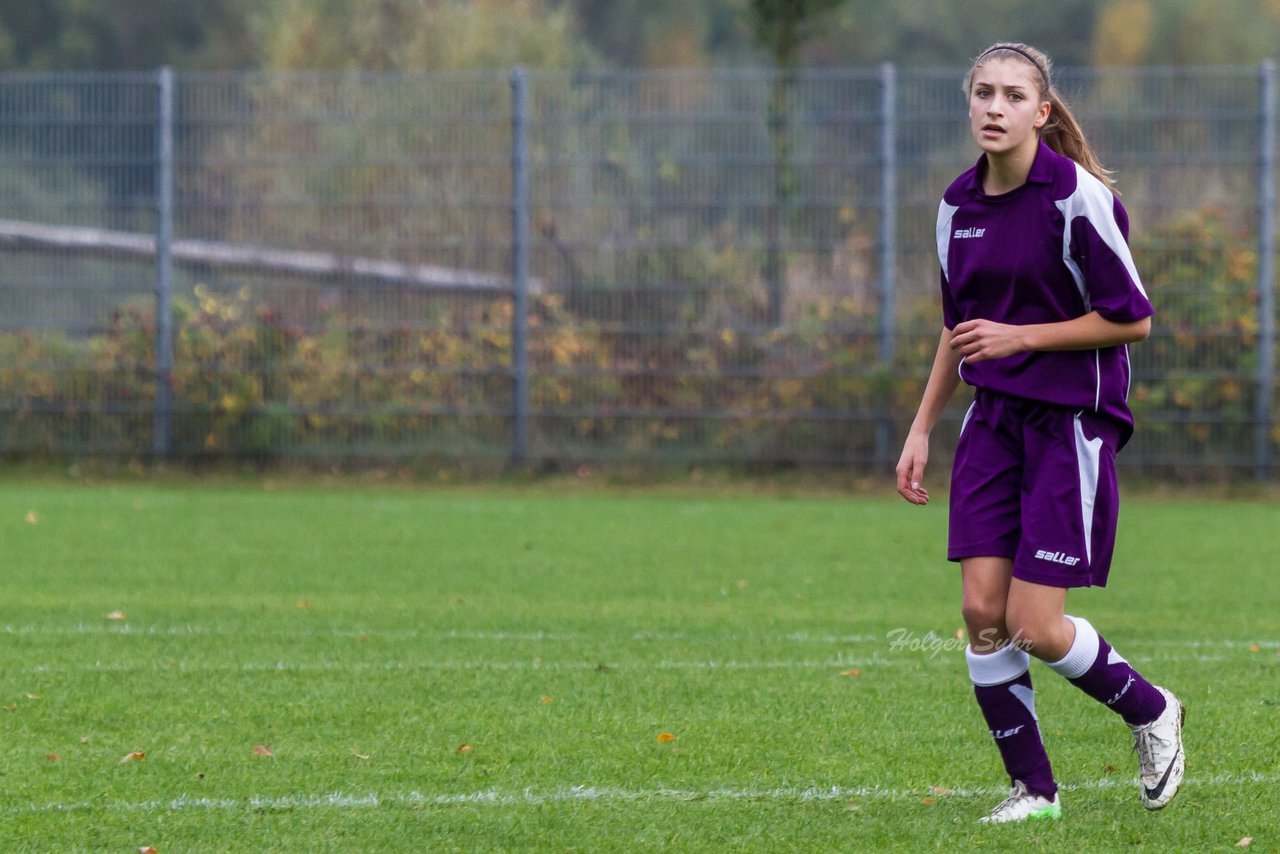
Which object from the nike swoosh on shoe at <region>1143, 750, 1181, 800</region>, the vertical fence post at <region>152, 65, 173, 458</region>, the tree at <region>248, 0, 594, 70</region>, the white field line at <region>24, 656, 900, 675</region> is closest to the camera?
the nike swoosh on shoe at <region>1143, 750, 1181, 800</region>

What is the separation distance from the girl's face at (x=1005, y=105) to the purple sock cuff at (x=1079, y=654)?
1.19 meters

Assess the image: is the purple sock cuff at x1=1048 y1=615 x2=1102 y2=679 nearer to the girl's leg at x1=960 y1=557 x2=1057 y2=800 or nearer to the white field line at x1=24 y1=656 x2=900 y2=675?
the girl's leg at x1=960 y1=557 x2=1057 y2=800

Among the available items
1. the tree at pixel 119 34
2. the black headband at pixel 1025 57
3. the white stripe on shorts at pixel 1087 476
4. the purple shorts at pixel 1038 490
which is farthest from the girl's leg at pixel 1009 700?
the tree at pixel 119 34

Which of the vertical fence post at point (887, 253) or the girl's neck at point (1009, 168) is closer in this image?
the girl's neck at point (1009, 168)

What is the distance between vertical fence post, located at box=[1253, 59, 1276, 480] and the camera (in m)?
15.3

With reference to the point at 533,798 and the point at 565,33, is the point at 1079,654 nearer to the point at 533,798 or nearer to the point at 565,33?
the point at 533,798

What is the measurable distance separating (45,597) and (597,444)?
302 inches

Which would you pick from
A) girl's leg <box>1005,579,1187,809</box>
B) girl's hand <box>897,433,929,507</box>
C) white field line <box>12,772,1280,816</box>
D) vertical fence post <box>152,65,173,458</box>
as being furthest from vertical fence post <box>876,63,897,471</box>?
girl's leg <box>1005,579,1187,809</box>

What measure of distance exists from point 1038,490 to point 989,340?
0.39 metres

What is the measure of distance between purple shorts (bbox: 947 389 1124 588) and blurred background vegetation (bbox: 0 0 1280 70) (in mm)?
25690

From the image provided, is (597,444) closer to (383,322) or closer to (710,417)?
(710,417)

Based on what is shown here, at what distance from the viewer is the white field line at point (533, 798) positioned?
16.1 feet

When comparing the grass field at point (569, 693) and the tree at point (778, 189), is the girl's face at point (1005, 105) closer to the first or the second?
the grass field at point (569, 693)

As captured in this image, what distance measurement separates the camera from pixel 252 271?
16391mm
